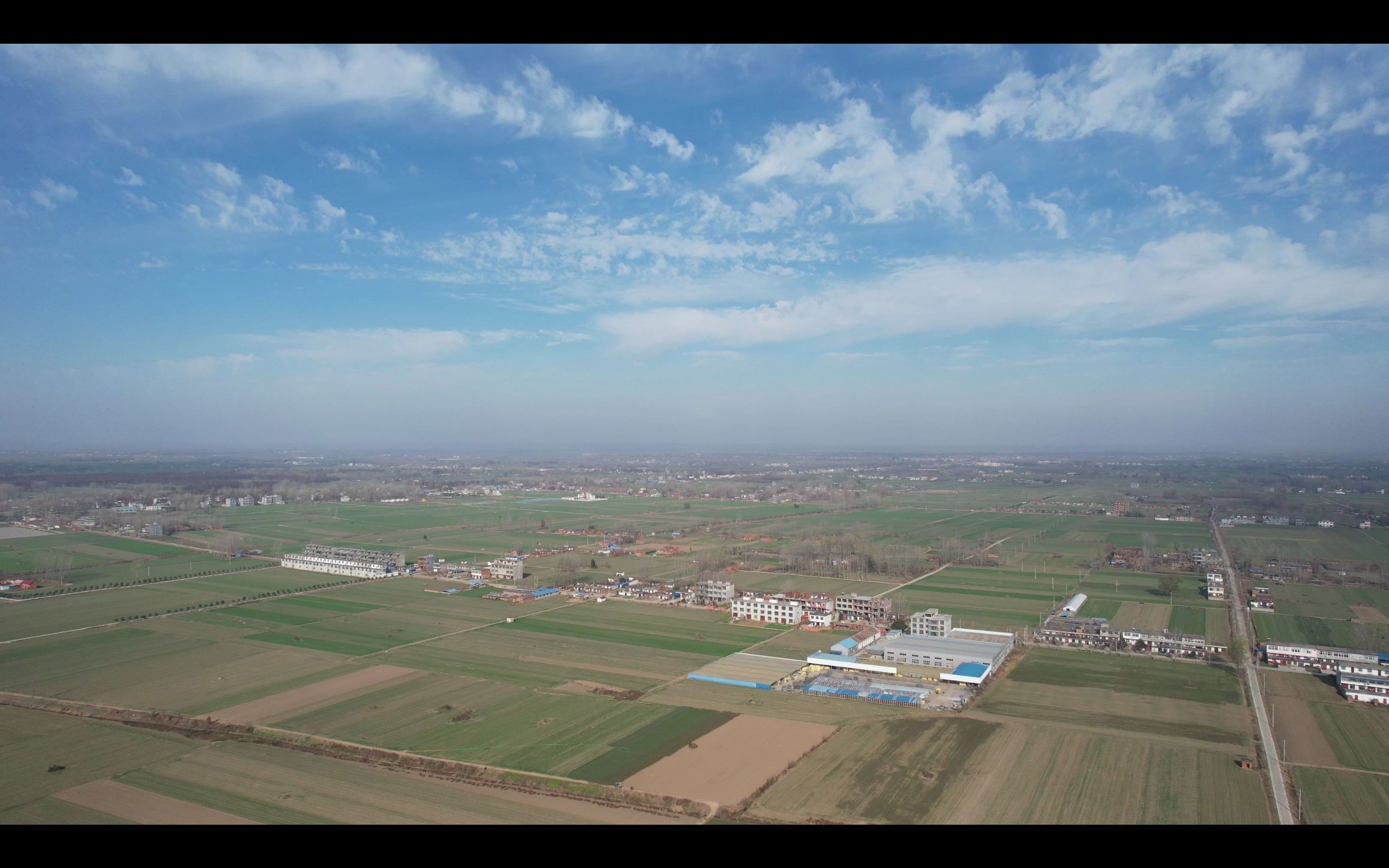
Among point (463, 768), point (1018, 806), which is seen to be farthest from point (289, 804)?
point (1018, 806)

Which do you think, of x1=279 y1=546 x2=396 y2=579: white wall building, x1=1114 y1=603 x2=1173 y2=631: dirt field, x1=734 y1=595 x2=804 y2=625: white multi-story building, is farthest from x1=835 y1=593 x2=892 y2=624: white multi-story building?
x1=279 y1=546 x2=396 y2=579: white wall building

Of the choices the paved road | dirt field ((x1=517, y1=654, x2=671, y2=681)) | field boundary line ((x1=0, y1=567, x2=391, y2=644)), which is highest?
field boundary line ((x1=0, y1=567, x2=391, y2=644))

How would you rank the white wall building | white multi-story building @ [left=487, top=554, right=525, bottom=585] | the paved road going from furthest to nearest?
A: the white wall building, white multi-story building @ [left=487, top=554, right=525, bottom=585], the paved road

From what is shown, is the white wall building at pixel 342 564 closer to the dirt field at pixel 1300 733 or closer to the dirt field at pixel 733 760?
the dirt field at pixel 733 760

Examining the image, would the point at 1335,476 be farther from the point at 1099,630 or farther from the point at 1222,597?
the point at 1099,630

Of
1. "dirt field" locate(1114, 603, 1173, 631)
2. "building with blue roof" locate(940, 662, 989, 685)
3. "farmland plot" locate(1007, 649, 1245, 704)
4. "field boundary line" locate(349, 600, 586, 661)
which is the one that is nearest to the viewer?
"farmland plot" locate(1007, 649, 1245, 704)

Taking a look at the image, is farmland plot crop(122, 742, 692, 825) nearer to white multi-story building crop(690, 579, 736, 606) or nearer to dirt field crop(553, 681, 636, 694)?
dirt field crop(553, 681, 636, 694)

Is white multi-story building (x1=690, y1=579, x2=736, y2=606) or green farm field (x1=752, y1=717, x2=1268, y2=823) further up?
white multi-story building (x1=690, y1=579, x2=736, y2=606)
